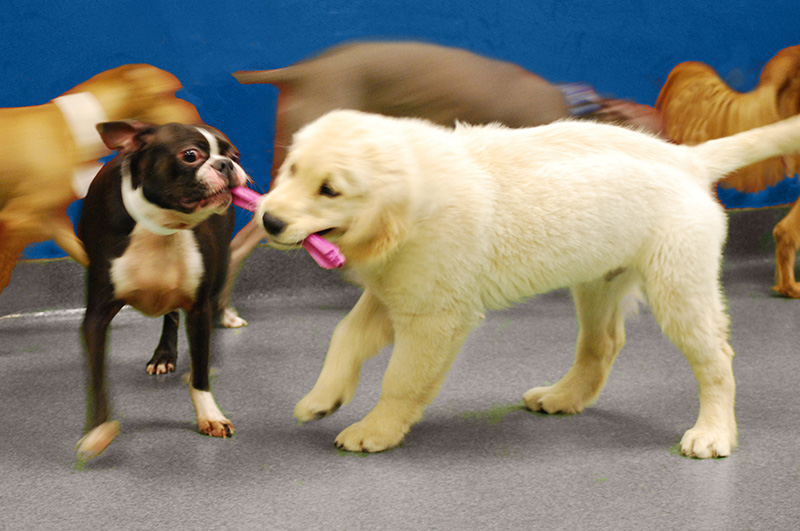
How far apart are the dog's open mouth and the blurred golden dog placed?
2.31 meters

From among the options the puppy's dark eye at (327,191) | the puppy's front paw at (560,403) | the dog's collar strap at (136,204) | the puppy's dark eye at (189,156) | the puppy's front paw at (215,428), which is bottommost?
the puppy's front paw at (215,428)

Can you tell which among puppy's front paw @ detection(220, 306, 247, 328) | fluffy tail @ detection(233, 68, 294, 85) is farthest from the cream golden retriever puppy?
puppy's front paw @ detection(220, 306, 247, 328)

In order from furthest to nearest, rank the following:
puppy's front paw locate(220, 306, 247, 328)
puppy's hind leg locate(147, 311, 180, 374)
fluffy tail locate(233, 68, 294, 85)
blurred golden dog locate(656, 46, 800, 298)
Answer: blurred golden dog locate(656, 46, 800, 298) → puppy's front paw locate(220, 306, 247, 328) → fluffy tail locate(233, 68, 294, 85) → puppy's hind leg locate(147, 311, 180, 374)

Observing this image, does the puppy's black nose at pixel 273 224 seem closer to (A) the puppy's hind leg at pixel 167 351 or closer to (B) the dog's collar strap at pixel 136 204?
(B) the dog's collar strap at pixel 136 204

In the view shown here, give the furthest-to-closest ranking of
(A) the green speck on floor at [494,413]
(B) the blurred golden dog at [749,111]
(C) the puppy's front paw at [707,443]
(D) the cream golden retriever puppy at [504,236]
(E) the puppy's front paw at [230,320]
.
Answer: (B) the blurred golden dog at [749,111], (E) the puppy's front paw at [230,320], (A) the green speck on floor at [494,413], (C) the puppy's front paw at [707,443], (D) the cream golden retriever puppy at [504,236]

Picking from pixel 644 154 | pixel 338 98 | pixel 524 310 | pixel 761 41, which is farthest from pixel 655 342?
pixel 761 41

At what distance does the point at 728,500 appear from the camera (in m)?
1.42

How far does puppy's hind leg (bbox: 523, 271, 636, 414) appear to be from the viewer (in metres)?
1.85

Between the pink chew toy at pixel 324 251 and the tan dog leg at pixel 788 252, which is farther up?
the pink chew toy at pixel 324 251

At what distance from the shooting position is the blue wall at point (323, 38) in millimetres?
3016

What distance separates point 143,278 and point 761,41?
323cm

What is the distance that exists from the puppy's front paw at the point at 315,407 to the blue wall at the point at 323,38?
1685mm

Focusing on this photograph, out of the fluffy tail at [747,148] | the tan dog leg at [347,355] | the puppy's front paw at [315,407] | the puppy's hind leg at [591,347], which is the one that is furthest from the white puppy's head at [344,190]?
the fluffy tail at [747,148]

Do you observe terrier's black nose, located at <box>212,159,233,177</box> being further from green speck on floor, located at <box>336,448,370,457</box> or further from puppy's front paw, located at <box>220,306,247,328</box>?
puppy's front paw, located at <box>220,306,247,328</box>
